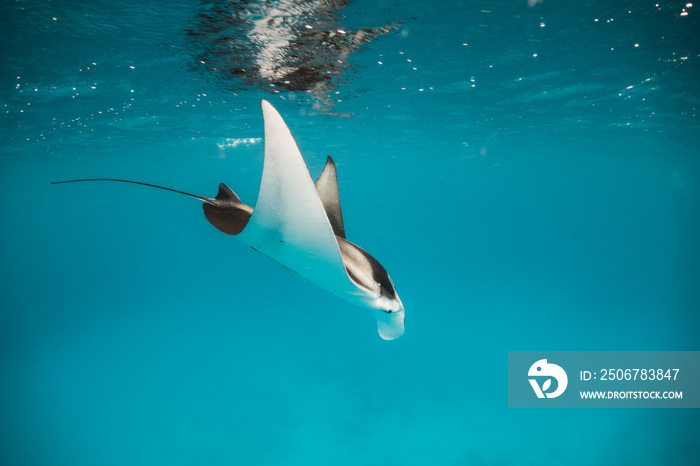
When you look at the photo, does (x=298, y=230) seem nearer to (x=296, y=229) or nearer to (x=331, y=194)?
(x=296, y=229)

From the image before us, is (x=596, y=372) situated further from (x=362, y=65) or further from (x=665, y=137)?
(x=362, y=65)

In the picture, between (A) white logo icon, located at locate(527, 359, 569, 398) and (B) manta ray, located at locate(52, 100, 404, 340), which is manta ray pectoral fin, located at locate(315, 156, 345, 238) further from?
(A) white logo icon, located at locate(527, 359, 569, 398)

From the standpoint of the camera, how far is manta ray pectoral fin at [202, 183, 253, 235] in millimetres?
3210

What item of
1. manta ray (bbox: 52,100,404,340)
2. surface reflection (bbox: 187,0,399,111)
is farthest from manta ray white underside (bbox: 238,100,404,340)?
surface reflection (bbox: 187,0,399,111)

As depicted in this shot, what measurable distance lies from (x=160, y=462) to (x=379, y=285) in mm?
11389

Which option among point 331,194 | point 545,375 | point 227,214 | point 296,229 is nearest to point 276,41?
point 331,194

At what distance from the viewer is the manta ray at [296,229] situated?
238cm

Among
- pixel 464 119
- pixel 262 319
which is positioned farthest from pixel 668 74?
pixel 262 319

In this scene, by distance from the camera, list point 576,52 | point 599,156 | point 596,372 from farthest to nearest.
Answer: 1. point 599,156
2. point 596,372
3. point 576,52

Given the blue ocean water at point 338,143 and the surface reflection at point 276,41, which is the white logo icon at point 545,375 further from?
the surface reflection at point 276,41

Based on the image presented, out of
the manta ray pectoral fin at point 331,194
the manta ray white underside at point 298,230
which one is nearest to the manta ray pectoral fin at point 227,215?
the manta ray white underside at point 298,230

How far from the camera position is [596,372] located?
1688cm

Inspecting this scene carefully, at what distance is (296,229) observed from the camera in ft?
9.12

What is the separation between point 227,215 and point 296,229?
36.0 inches
